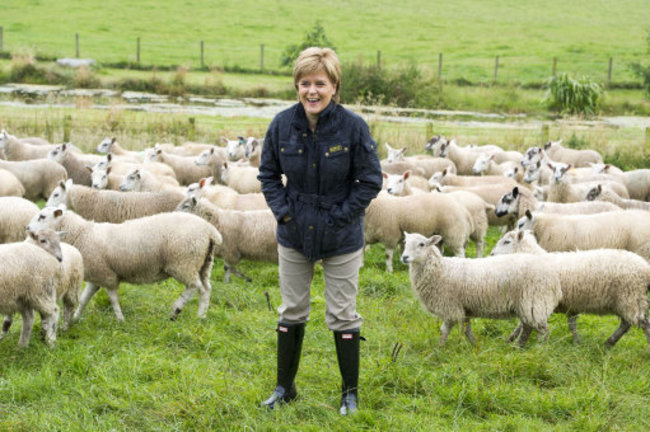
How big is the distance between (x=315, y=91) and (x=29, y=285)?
3067 mm

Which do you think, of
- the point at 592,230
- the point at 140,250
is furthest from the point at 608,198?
the point at 140,250

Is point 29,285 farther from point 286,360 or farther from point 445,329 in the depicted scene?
point 445,329

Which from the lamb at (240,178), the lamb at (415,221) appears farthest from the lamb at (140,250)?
the lamb at (240,178)

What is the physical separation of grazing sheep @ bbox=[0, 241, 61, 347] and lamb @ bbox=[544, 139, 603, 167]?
37.8 ft

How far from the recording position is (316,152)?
160 inches

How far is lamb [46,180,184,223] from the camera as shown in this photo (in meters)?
8.85

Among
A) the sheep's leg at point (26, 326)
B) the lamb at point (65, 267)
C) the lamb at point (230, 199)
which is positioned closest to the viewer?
the sheep's leg at point (26, 326)

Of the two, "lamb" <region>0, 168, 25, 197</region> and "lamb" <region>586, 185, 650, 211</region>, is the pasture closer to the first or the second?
"lamb" <region>586, 185, 650, 211</region>

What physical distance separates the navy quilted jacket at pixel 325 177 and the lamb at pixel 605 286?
2.40 metres

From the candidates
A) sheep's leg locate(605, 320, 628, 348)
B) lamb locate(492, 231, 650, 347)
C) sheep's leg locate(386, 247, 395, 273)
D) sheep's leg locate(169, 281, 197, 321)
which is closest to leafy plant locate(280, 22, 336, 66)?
sheep's leg locate(386, 247, 395, 273)

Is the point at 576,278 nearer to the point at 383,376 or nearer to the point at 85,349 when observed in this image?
the point at 383,376

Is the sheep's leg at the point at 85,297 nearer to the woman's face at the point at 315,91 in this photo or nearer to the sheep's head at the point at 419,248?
the sheep's head at the point at 419,248

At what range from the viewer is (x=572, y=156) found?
14750 mm

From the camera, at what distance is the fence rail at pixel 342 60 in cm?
3388
